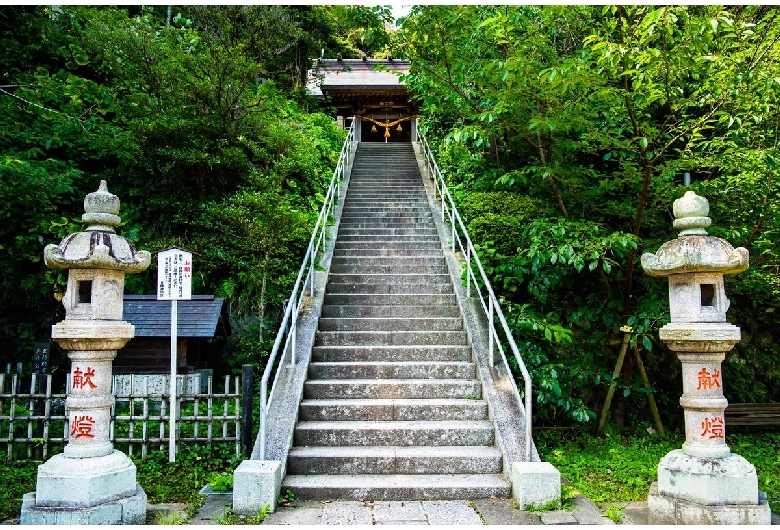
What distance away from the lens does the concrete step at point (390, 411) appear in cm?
549

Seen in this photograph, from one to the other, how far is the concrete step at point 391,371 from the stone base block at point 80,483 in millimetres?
2393

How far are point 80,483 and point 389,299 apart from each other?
4.68 metres

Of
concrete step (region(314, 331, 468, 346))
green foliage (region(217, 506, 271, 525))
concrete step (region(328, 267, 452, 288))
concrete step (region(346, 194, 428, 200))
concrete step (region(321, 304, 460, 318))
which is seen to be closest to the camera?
green foliage (region(217, 506, 271, 525))

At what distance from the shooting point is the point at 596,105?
6.33 m

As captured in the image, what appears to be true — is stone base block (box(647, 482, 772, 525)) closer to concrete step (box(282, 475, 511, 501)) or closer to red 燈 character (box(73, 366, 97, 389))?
concrete step (box(282, 475, 511, 501))

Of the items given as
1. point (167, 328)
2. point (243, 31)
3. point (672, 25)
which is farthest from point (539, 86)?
point (243, 31)

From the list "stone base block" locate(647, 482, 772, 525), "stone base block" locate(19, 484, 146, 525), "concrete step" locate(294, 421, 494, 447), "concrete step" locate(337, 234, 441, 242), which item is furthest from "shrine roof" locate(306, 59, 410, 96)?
"stone base block" locate(647, 482, 772, 525)

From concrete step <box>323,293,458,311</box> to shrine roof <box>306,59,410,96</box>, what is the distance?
43.9 feet

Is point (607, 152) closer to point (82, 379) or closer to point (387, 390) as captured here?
point (387, 390)

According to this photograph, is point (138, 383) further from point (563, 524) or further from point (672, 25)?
point (672, 25)

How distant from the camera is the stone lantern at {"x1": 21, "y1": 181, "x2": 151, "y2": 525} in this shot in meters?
3.99

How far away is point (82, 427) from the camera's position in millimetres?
4242

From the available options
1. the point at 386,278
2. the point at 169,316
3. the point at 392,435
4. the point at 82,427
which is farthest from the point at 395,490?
the point at 386,278

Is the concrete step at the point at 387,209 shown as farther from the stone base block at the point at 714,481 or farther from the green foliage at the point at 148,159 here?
the stone base block at the point at 714,481
